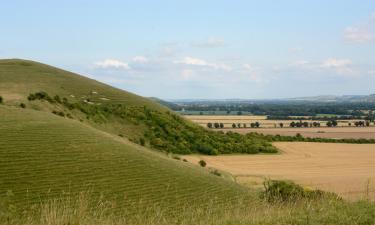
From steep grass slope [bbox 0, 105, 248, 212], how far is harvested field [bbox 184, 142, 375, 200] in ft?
44.6

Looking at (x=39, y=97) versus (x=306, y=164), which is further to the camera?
(x=306, y=164)

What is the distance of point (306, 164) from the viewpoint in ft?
201

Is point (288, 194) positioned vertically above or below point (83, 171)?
above

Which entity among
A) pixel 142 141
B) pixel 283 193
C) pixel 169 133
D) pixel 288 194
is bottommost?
pixel 142 141

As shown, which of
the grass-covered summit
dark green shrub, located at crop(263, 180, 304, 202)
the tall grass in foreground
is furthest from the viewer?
the grass-covered summit

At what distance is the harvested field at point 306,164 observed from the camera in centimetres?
4706

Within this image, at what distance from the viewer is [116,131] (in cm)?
5672

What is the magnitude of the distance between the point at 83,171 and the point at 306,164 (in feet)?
136

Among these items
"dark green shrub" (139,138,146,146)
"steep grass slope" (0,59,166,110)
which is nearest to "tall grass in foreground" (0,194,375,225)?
"dark green shrub" (139,138,146,146)

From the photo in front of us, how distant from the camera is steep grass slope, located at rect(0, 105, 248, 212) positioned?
22.4 m

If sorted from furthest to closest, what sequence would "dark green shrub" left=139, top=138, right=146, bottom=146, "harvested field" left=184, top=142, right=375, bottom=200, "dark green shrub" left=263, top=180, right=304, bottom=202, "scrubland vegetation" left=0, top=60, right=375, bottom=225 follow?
1. "dark green shrub" left=139, top=138, right=146, bottom=146
2. "harvested field" left=184, top=142, right=375, bottom=200
3. "dark green shrub" left=263, top=180, right=304, bottom=202
4. "scrubland vegetation" left=0, top=60, right=375, bottom=225

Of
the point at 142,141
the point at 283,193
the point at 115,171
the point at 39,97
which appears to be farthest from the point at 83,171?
the point at 142,141

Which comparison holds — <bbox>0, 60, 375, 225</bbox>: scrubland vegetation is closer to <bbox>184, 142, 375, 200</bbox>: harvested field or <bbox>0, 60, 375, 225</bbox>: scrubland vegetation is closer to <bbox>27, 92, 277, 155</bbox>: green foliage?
<bbox>27, 92, 277, 155</bbox>: green foliage

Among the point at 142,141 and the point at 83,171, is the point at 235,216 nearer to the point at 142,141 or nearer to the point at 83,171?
the point at 83,171
